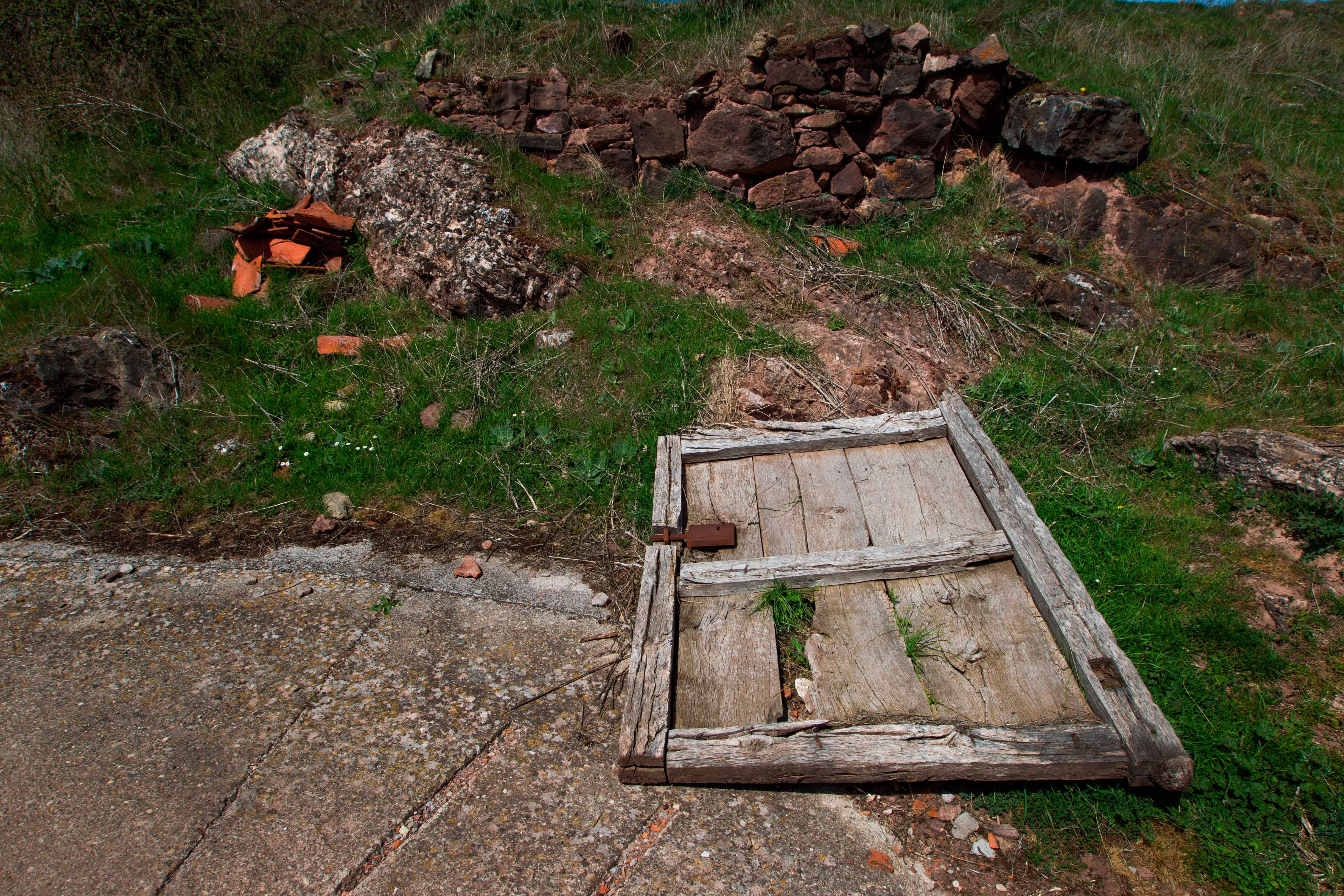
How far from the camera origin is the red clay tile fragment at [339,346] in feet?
16.3

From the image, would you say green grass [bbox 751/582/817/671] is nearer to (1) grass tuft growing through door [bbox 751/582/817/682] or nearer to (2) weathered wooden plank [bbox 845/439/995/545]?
(1) grass tuft growing through door [bbox 751/582/817/682]

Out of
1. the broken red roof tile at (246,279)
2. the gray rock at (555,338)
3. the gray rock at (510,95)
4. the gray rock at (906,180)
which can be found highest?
the gray rock at (510,95)

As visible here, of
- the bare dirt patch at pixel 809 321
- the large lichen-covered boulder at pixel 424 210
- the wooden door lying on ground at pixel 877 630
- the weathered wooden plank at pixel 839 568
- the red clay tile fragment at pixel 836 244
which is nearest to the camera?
the wooden door lying on ground at pixel 877 630

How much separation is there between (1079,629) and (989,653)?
→ 0.32 meters

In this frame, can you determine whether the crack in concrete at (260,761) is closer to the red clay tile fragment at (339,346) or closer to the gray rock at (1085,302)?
the red clay tile fragment at (339,346)

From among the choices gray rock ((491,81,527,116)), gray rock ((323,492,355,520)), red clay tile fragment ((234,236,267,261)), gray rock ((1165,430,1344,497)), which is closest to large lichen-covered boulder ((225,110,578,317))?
gray rock ((491,81,527,116))

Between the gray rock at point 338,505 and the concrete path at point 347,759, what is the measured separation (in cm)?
54

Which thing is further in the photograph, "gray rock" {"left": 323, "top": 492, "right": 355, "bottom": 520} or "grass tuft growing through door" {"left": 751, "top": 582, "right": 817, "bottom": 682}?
"gray rock" {"left": 323, "top": 492, "right": 355, "bottom": 520}

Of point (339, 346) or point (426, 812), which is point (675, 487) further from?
point (339, 346)

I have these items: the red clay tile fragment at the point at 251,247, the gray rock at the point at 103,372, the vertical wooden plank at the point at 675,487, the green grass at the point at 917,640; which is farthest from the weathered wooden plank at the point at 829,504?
the red clay tile fragment at the point at 251,247

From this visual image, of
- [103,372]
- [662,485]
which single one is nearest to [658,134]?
[662,485]

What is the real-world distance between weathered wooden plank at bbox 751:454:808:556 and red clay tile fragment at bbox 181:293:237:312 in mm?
4027

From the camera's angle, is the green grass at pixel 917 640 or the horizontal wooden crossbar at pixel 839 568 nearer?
the green grass at pixel 917 640

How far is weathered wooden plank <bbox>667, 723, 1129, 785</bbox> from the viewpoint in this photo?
2.28 m
